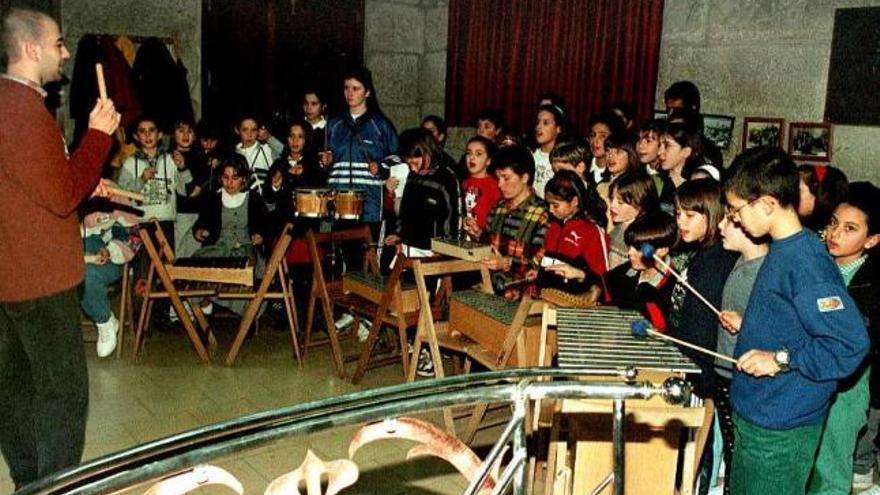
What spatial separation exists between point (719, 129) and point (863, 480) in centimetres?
347

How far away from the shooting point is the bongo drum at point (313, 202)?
5.51 m

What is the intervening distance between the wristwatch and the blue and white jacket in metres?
4.07

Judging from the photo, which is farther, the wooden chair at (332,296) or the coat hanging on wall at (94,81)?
the coat hanging on wall at (94,81)

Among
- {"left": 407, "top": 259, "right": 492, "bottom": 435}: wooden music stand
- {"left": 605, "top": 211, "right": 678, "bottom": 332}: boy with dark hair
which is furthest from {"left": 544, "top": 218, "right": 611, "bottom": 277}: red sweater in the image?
{"left": 407, "top": 259, "right": 492, "bottom": 435}: wooden music stand

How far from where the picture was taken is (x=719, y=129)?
681 centimetres

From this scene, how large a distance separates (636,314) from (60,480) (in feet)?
7.60

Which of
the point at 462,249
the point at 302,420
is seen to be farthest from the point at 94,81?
the point at 302,420

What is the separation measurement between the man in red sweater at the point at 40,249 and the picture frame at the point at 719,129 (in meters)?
4.86

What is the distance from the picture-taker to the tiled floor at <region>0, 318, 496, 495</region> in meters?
3.94

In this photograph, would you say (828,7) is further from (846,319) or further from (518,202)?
(846,319)

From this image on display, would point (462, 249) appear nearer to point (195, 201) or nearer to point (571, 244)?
point (571, 244)

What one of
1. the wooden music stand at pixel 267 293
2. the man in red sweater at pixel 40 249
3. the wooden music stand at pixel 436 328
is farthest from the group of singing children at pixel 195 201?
the man in red sweater at pixel 40 249

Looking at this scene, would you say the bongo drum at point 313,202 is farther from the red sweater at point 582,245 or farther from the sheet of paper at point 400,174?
the red sweater at point 582,245

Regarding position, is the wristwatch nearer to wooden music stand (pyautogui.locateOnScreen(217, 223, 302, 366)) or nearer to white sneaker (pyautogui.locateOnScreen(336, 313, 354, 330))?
wooden music stand (pyautogui.locateOnScreen(217, 223, 302, 366))
